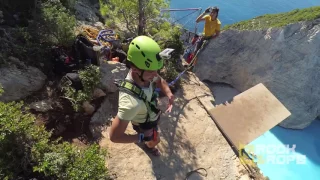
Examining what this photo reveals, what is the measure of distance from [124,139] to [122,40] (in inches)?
191

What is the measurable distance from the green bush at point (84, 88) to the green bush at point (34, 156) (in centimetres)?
132

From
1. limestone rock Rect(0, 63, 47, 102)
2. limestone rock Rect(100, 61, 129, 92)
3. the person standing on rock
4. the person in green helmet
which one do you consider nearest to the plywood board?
limestone rock Rect(100, 61, 129, 92)

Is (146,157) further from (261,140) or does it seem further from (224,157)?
(261,140)

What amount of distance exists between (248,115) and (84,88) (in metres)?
3.94

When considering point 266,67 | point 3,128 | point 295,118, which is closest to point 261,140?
point 295,118

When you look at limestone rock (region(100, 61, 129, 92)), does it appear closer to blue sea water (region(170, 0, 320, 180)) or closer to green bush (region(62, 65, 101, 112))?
green bush (region(62, 65, 101, 112))

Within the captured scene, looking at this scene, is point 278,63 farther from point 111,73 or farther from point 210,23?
point 111,73

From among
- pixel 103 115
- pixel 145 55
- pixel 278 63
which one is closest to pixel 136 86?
pixel 145 55

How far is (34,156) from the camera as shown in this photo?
3785 millimetres

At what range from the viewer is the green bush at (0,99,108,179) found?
362 cm

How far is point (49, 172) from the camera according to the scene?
3719 mm

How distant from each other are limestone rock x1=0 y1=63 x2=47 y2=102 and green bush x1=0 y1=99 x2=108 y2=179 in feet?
4.25

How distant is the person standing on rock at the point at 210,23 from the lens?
8331 millimetres

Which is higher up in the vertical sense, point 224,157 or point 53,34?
point 53,34
